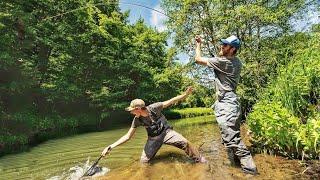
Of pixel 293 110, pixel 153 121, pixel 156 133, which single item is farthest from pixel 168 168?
pixel 293 110

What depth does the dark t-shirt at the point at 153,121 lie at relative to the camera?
8.48 metres

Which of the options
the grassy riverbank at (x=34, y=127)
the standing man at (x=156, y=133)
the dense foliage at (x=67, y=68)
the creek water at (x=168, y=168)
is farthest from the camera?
the dense foliage at (x=67, y=68)

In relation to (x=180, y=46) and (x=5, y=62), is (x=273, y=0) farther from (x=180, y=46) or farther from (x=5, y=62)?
(x=5, y=62)

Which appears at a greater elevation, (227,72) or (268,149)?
(227,72)

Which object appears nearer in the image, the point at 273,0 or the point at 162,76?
the point at 273,0

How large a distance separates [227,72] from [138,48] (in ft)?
125

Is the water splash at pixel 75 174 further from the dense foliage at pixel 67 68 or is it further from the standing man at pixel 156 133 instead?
the dense foliage at pixel 67 68

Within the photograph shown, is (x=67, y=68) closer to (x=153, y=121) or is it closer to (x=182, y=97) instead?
(x=153, y=121)

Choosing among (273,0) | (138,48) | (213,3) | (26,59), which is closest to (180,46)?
(213,3)

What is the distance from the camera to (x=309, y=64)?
25.8ft

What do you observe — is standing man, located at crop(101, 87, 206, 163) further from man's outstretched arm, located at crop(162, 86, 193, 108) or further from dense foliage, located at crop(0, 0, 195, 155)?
dense foliage, located at crop(0, 0, 195, 155)

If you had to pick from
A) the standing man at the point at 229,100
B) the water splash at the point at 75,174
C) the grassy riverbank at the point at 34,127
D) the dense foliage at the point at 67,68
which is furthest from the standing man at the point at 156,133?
the grassy riverbank at the point at 34,127

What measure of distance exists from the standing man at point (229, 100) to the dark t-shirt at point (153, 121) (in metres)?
1.77

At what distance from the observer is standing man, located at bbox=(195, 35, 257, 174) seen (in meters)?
6.72
